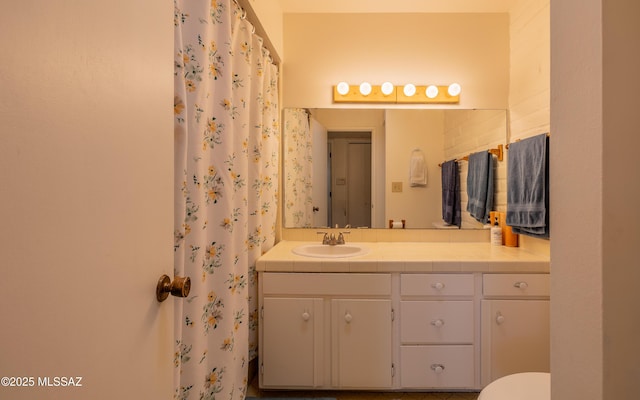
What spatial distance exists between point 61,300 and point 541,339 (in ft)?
6.74

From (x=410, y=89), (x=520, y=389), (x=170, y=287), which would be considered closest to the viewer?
(x=170, y=287)

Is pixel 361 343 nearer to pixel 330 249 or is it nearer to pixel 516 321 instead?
pixel 330 249

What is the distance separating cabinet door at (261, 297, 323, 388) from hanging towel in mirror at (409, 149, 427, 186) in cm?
117

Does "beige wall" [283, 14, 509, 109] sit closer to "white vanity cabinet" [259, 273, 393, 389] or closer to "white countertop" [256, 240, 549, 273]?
"white countertop" [256, 240, 549, 273]

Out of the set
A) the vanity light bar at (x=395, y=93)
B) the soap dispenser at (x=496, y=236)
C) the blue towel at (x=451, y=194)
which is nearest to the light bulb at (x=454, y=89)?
the vanity light bar at (x=395, y=93)

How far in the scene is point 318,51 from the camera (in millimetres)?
2234

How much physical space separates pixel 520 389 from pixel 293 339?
41.4 inches

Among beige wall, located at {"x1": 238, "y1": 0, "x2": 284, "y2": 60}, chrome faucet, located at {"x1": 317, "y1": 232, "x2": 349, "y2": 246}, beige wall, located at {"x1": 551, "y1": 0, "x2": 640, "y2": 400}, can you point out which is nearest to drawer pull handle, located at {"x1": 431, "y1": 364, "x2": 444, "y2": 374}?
chrome faucet, located at {"x1": 317, "y1": 232, "x2": 349, "y2": 246}

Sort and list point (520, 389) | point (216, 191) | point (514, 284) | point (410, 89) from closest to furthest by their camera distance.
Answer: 1. point (520, 389)
2. point (216, 191)
3. point (514, 284)
4. point (410, 89)

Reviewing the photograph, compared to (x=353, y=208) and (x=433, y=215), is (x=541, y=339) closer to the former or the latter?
(x=433, y=215)

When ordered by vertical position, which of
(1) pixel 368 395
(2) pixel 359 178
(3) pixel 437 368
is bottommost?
(1) pixel 368 395

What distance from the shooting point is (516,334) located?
5.34 ft

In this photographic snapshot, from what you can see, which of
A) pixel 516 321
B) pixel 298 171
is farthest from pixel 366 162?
pixel 516 321

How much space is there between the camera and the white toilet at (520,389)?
103cm
